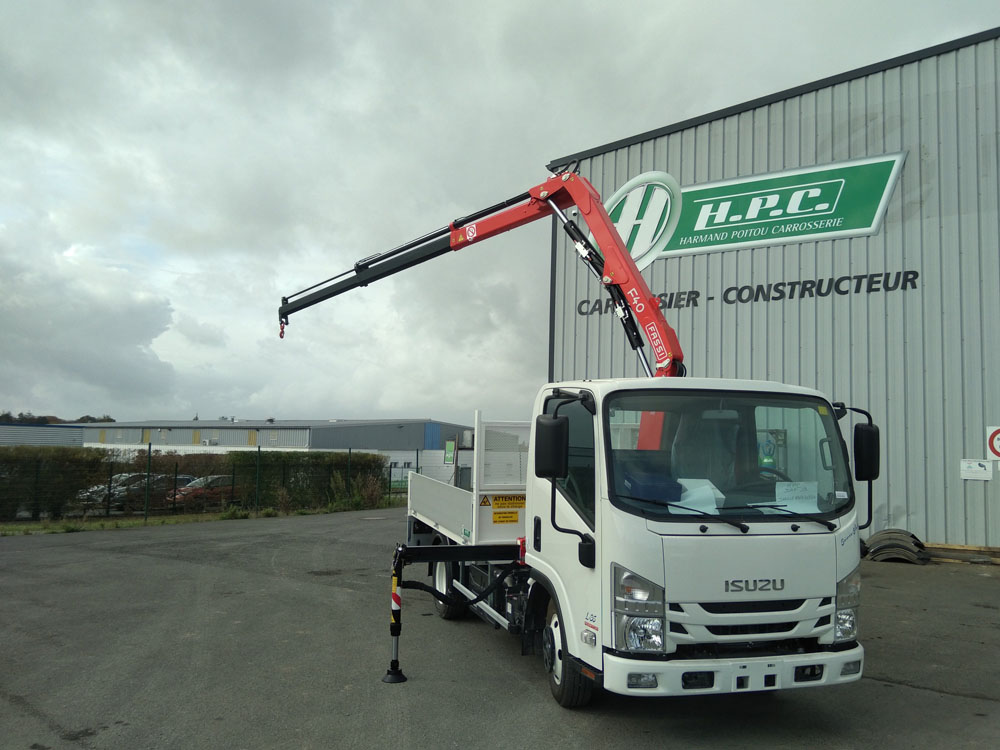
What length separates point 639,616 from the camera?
188 inches

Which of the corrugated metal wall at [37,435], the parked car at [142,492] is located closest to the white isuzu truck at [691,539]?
the parked car at [142,492]

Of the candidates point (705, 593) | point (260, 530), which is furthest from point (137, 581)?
point (705, 593)

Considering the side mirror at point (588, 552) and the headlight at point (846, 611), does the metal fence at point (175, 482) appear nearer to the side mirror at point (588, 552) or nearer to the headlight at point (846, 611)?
the side mirror at point (588, 552)

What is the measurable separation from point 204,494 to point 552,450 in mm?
22370

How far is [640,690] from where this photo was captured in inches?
184

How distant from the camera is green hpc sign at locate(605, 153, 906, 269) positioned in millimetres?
15039

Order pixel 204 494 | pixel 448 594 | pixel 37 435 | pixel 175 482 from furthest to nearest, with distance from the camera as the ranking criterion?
pixel 37 435 < pixel 204 494 < pixel 175 482 < pixel 448 594

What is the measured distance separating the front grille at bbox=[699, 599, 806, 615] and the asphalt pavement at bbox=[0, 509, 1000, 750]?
99cm

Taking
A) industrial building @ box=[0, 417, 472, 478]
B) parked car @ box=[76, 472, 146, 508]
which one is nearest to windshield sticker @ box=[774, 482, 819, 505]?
parked car @ box=[76, 472, 146, 508]

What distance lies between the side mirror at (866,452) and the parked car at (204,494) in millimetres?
22366

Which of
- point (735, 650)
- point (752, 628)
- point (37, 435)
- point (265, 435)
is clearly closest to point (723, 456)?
point (752, 628)

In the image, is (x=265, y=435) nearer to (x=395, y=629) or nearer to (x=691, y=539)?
(x=395, y=629)

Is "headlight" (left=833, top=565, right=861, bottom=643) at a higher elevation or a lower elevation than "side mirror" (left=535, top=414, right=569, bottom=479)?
lower

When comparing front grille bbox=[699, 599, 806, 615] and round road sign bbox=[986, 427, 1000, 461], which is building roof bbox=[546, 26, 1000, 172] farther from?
front grille bbox=[699, 599, 806, 615]
